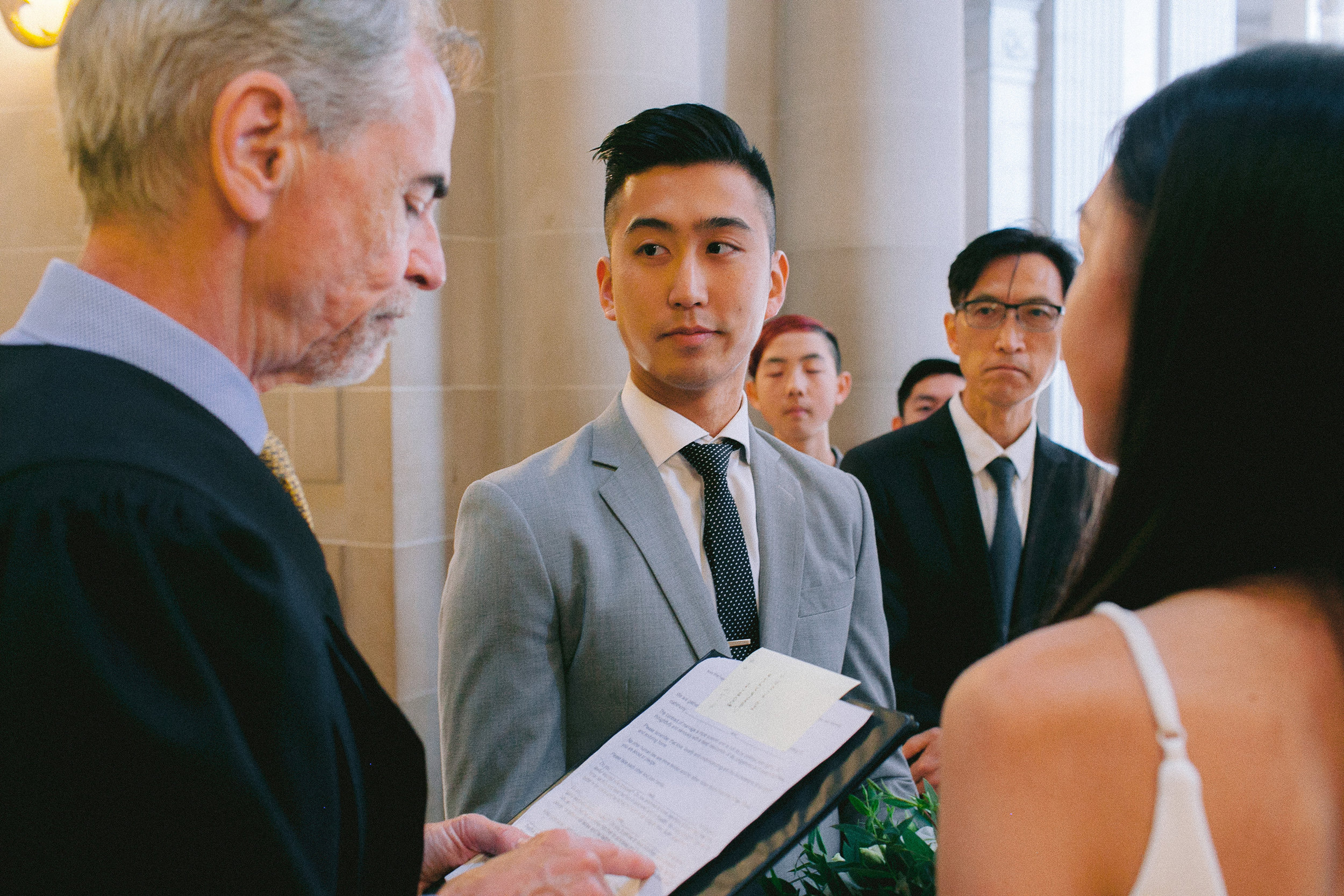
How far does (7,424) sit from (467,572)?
856mm

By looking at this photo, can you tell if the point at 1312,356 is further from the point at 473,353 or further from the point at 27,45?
the point at 27,45

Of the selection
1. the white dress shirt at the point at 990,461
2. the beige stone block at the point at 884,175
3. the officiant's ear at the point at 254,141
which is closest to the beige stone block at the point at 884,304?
the beige stone block at the point at 884,175

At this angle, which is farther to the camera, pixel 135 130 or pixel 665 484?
pixel 665 484

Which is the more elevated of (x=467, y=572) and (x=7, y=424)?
(x=7, y=424)

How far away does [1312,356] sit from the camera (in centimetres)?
74

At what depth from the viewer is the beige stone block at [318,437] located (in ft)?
12.1

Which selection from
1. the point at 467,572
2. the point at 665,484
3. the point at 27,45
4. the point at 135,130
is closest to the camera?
the point at 135,130

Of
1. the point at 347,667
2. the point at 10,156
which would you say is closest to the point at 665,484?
the point at 347,667

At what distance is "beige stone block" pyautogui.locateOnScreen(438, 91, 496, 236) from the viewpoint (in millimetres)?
3791

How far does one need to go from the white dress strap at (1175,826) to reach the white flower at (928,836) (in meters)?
0.45

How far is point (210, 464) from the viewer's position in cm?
80

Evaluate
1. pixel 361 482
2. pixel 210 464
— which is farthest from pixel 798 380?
pixel 210 464

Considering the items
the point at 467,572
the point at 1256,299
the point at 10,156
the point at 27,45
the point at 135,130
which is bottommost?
the point at 467,572

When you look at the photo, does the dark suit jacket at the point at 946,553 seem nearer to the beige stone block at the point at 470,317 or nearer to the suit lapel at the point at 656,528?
the suit lapel at the point at 656,528
